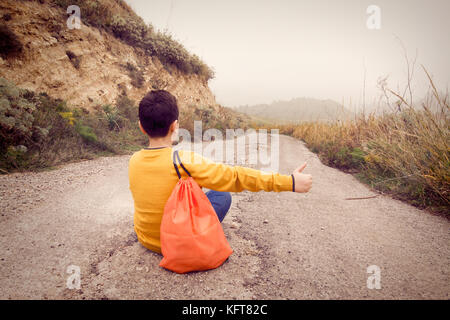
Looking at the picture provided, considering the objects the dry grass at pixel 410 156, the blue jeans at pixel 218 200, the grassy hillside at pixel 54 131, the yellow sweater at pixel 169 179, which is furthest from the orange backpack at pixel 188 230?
the grassy hillside at pixel 54 131

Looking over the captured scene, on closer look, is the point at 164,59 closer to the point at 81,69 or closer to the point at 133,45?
the point at 133,45

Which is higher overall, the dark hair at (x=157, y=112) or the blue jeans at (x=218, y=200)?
the dark hair at (x=157, y=112)

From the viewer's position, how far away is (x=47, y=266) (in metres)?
1.71

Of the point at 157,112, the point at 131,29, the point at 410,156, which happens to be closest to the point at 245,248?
the point at 157,112

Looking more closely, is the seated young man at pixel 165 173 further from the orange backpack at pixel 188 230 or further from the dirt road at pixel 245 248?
the dirt road at pixel 245 248

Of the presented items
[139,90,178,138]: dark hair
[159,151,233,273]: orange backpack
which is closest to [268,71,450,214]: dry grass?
[159,151,233,273]: orange backpack

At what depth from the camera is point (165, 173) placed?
60.6 inches

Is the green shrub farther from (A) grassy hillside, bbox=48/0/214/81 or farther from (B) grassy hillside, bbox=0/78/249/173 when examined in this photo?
(A) grassy hillside, bbox=48/0/214/81

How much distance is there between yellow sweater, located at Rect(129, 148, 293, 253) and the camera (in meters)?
1.47

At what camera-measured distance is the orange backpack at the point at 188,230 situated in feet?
4.71

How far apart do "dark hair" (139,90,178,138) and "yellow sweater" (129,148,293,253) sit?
6.0 inches

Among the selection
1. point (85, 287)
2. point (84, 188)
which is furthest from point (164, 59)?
point (85, 287)

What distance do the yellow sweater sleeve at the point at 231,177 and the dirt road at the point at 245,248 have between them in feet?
2.15

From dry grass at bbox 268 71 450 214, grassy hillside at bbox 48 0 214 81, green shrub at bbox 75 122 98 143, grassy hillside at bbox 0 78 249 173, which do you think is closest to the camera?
dry grass at bbox 268 71 450 214
